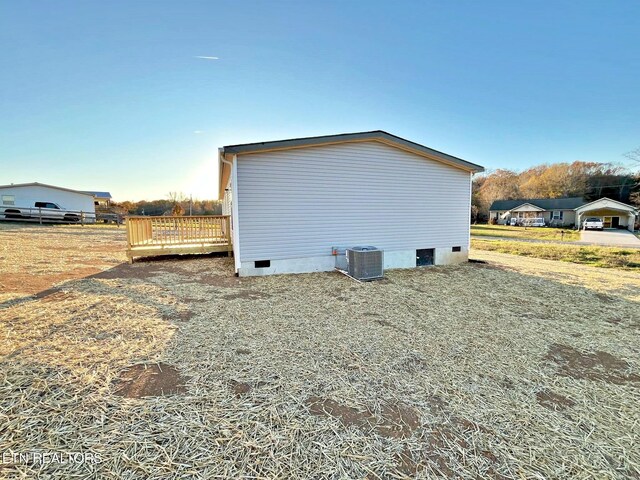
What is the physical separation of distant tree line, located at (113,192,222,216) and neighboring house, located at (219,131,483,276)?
94.2ft

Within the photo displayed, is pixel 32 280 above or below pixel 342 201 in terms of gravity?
below

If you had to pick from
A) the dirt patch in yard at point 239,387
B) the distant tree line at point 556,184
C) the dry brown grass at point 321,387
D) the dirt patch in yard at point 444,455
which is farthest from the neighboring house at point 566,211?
the dirt patch in yard at point 239,387

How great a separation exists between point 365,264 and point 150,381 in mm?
5027

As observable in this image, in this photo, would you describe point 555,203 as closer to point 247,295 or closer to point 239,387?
point 247,295

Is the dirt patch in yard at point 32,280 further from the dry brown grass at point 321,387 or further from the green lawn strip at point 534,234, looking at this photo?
the green lawn strip at point 534,234

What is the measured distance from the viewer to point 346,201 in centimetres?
734

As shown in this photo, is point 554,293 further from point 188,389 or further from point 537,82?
point 537,82

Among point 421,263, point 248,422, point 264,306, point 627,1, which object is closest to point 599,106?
point 627,1

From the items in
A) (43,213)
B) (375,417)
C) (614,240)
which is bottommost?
(375,417)

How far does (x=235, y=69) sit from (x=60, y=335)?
8.57 metres

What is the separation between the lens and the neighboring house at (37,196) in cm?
2175

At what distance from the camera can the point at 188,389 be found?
7.30 ft

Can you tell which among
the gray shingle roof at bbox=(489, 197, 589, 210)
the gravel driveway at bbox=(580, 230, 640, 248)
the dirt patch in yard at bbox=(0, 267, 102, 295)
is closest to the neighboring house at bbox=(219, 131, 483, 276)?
the dirt patch in yard at bbox=(0, 267, 102, 295)

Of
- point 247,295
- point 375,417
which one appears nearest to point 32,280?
point 247,295
